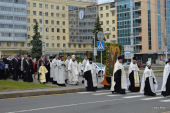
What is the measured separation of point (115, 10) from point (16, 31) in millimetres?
31067

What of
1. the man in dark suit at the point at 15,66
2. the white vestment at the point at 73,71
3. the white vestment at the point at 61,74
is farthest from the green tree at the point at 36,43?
the white vestment at the point at 61,74

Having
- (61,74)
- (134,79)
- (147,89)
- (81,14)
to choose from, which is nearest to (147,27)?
(81,14)

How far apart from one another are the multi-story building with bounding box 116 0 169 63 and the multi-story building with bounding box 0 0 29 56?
29639 mm

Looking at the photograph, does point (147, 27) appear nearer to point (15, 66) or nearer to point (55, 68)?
point (15, 66)

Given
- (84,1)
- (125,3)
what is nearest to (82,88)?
(125,3)

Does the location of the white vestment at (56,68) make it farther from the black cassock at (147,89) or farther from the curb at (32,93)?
the black cassock at (147,89)

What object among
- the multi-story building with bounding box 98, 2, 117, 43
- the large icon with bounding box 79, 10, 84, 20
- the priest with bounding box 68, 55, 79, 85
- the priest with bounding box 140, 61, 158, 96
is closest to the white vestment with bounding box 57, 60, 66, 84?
the priest with bounding box 68, 55, 79, 85

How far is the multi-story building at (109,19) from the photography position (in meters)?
88.8

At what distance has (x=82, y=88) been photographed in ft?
55.6

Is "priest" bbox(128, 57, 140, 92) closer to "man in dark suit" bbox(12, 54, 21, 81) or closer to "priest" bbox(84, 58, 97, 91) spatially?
"priest" bbox(84, 58, 97, 91)

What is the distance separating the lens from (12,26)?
253ft

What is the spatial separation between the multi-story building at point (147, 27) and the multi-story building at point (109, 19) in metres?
4.77

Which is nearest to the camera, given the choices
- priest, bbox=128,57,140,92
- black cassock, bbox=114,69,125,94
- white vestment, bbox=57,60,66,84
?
black cassock, bbox=114,69,125,94

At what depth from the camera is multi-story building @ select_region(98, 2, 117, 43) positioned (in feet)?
291
